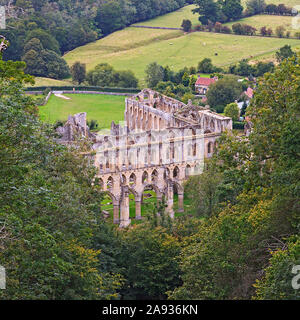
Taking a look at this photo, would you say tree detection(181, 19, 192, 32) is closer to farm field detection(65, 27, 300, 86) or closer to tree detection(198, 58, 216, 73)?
farm field detection(65, 27, 300, 86)

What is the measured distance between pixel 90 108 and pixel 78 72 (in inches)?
776

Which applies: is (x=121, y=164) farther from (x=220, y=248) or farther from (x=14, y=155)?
(x=14, y=155)

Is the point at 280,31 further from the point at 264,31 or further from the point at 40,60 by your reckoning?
the point at 40,60

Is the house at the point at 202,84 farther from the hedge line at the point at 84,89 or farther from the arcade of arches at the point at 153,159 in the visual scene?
the arcade of arches at the point at 153,159

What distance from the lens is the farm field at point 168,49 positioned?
474 feet

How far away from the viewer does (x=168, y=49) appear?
153875mm

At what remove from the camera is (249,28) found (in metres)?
156

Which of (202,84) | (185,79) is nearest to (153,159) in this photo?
(202,84)

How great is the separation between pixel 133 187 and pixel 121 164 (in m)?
2.55

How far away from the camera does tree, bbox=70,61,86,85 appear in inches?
5261

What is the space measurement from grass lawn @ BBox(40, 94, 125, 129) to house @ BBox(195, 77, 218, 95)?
13932 mm

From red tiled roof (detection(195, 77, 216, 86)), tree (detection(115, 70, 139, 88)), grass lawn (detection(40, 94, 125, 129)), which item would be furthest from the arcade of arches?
tree (detection(115, 70, 139, 88))

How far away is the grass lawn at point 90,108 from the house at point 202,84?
13.9 m
